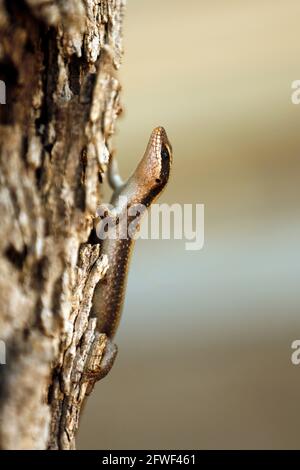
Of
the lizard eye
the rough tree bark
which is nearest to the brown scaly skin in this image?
the lizard eye

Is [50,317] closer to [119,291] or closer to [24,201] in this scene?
[24,201]

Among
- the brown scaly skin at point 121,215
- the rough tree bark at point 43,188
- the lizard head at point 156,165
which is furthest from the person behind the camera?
the lizard head at point 156,165

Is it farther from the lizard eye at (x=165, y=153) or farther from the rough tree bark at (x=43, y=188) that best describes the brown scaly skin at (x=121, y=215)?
the rough tree bark at (x=43, y=188)

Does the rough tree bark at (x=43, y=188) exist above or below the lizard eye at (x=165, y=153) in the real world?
below

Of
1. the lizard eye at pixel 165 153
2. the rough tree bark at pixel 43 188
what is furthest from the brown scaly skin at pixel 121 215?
the rough tree bark at pixel 43 188

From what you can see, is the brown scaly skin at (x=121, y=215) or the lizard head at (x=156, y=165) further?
the lizard head at (x=156, y=165)

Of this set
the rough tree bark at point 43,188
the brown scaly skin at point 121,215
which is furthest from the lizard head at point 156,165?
the rough tree bark at point 43,188

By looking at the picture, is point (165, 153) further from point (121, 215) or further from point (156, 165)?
point (121, 215)

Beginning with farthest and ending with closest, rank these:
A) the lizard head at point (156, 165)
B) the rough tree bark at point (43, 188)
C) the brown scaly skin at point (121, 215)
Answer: the lizard head at point (156, 165) → the brown scaly skin at point (121, 215) → the rough tree bark at point (43, 188)

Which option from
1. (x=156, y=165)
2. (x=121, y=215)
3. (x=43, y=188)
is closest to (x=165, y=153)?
(x=156, y=165)
